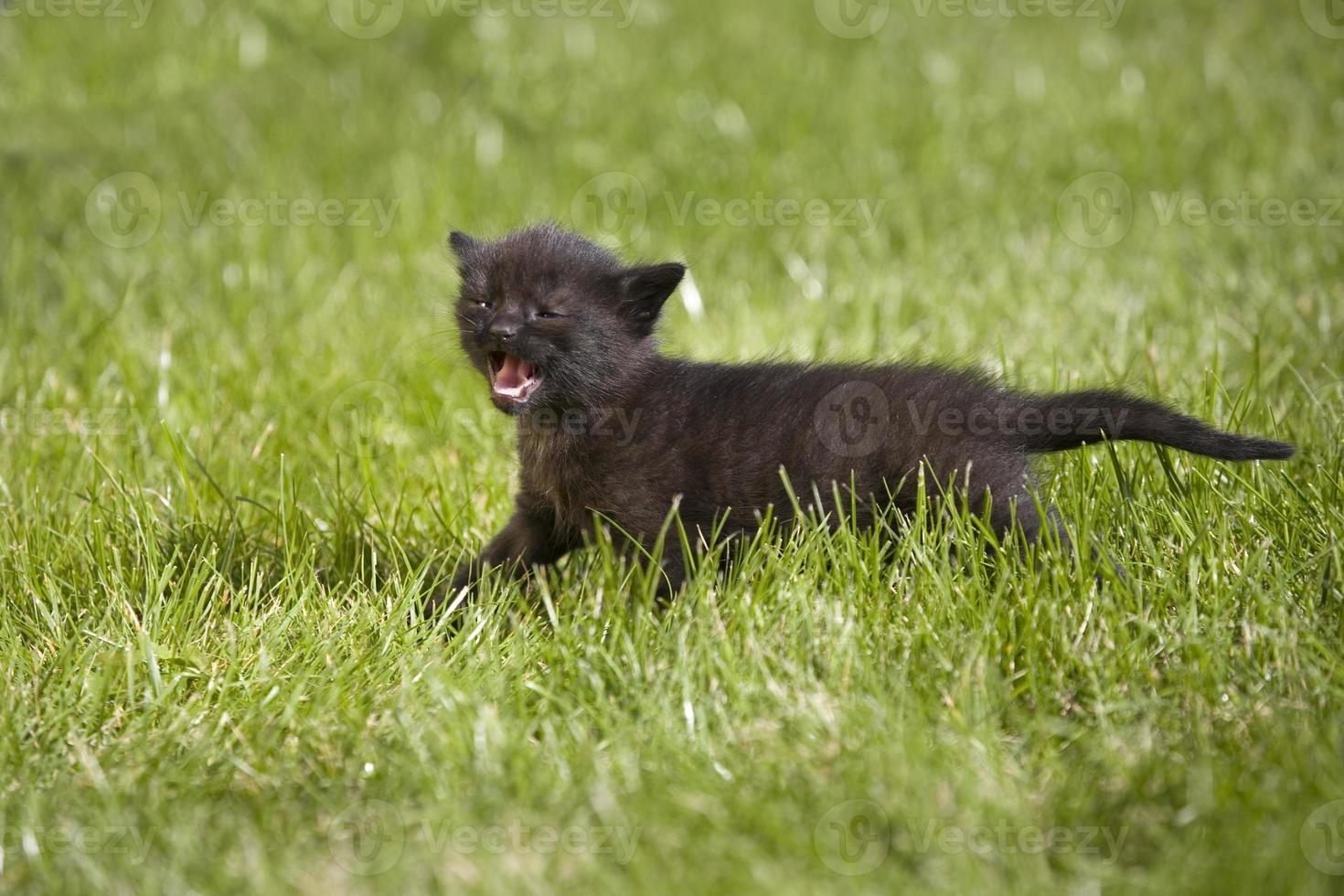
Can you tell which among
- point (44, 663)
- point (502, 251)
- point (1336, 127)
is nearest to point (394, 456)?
point (502, 251)

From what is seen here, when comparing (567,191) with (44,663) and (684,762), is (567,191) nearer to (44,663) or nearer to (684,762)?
(44,663)

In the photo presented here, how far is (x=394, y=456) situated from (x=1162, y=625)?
99.5 inches

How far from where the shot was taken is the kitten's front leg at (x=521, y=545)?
362 centimetres
